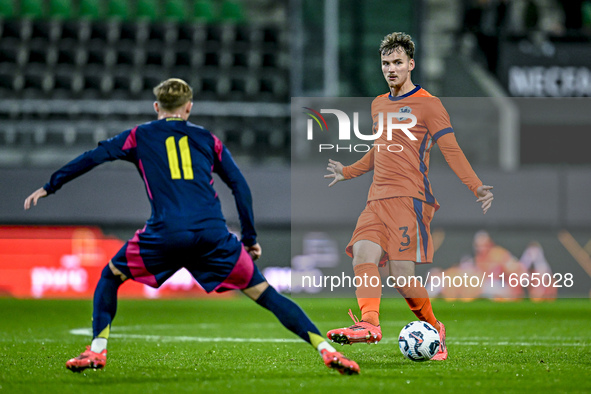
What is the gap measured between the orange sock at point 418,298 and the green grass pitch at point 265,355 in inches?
11.1

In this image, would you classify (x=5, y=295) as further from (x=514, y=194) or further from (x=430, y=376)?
(x=430, y=376)

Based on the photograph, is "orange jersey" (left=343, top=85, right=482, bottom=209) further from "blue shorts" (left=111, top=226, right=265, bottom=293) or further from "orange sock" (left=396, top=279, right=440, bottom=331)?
"blue shorts" (left=111, top=226, right=265, bottom=293)

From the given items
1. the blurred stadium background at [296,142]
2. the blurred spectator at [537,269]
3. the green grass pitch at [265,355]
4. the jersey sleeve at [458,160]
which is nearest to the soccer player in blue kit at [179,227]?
the green grass pitch at [265,355]

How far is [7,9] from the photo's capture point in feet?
51.6

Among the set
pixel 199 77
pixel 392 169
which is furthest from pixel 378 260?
pixel 199 77

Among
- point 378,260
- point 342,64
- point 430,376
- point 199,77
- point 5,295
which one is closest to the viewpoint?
point 430,376

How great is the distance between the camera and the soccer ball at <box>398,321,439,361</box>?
4680mm

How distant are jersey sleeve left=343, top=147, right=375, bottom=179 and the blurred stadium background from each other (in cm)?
662

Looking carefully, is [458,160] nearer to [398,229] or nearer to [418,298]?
[398,229]

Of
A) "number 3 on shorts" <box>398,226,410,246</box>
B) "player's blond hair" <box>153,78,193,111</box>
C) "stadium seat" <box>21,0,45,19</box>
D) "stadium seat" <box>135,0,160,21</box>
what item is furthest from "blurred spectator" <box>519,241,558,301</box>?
"stadium seat" <box>21,0,45,19</box>

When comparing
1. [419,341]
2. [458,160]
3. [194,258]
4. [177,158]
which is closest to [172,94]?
[177,158]

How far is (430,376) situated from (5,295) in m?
9.11

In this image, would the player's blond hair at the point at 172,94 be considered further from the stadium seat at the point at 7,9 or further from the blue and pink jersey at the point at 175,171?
the stadium seat at the point at 7,9

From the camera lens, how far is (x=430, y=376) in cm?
409
